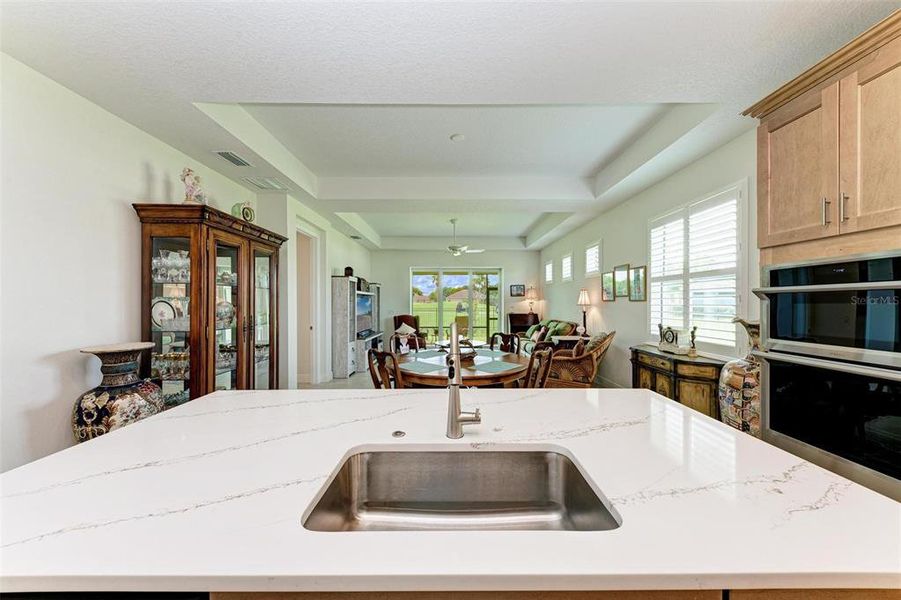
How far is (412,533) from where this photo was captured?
70 cm

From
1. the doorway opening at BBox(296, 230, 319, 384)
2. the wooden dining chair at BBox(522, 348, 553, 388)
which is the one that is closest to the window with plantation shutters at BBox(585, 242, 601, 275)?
the wooden dining chair at BBox(522, 348, 553, 388)

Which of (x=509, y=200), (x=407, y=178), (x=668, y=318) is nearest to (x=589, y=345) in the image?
(x=668, y=318)

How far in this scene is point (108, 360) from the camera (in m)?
2.14

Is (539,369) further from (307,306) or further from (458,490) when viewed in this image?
(307,306)

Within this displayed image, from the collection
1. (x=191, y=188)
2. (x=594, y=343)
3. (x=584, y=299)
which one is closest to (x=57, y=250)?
(x=191, y=188)

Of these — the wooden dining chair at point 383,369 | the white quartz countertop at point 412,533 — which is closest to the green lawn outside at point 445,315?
the wooden dining chair at point 383,369

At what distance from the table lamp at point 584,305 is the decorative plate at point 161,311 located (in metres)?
5.35

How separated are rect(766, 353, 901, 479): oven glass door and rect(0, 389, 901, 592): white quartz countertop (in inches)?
22.0

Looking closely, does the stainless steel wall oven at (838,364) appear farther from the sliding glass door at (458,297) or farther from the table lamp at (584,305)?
the sliding glass door at (458,297)

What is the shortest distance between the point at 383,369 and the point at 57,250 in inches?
83.8

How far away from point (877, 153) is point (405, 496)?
206cm

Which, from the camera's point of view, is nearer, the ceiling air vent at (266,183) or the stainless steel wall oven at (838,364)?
the stainless steel wall oven at (838,364)

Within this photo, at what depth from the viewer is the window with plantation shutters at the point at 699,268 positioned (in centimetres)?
306

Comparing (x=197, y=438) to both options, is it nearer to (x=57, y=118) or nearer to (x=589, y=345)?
(x=57, y=118)
